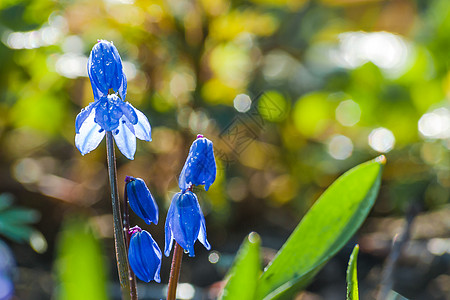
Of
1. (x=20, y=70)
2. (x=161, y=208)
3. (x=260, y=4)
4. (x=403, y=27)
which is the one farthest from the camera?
(x=403, y=27)

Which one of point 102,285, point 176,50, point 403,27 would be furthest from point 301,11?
point 102,285

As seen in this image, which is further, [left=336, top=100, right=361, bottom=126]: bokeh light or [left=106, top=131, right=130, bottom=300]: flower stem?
[left=336, top=100, right=361, bottom=126]: bokeh light

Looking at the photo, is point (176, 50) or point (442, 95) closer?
point (176, 50)

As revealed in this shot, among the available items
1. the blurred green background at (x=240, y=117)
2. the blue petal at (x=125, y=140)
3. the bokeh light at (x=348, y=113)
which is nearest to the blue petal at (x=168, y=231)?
the blue petal at (x=125, y=140)

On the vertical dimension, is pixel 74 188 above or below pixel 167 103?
below

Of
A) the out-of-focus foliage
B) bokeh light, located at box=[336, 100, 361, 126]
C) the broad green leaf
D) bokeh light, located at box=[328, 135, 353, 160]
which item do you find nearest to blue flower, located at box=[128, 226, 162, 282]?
the broad green leaf

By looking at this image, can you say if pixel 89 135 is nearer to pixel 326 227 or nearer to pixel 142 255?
pixel 142 255

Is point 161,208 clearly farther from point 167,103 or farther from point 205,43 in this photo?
point 205,43

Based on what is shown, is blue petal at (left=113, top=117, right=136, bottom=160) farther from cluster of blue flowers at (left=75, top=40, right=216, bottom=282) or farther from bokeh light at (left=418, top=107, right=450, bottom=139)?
bokeh light at (left=418, top=107, right=450, bottom=139)
